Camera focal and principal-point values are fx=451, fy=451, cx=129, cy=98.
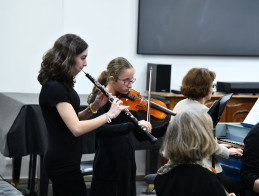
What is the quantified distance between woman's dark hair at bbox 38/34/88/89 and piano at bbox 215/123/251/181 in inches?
48.1

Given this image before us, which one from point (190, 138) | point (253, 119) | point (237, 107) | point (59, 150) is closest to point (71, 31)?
point (237, 107)

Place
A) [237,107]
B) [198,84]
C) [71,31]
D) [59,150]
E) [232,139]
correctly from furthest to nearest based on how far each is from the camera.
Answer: [237,107] → [71,31] → [232,139] → [198,84] → [59,150]

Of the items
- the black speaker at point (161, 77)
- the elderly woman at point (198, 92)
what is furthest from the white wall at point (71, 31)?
the elderly woman at point (198, 92)

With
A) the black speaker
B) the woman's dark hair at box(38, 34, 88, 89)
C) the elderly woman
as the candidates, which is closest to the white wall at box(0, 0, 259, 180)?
the black speaker

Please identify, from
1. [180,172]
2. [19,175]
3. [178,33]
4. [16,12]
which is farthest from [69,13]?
[180,172]

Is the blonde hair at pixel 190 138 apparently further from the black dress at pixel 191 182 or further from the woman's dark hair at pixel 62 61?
the woman's dark hair at pixel 62 61

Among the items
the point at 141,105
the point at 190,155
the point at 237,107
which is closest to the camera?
the point at 190,155

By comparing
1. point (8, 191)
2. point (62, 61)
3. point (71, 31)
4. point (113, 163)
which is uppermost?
point (71, 31)

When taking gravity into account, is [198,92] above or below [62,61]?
below

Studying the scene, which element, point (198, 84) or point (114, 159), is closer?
point (114, 159)

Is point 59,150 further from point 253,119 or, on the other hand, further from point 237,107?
point 237,107

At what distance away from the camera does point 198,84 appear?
2.97 m

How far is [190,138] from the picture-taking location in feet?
5.65

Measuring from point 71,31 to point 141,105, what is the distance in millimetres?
1989
